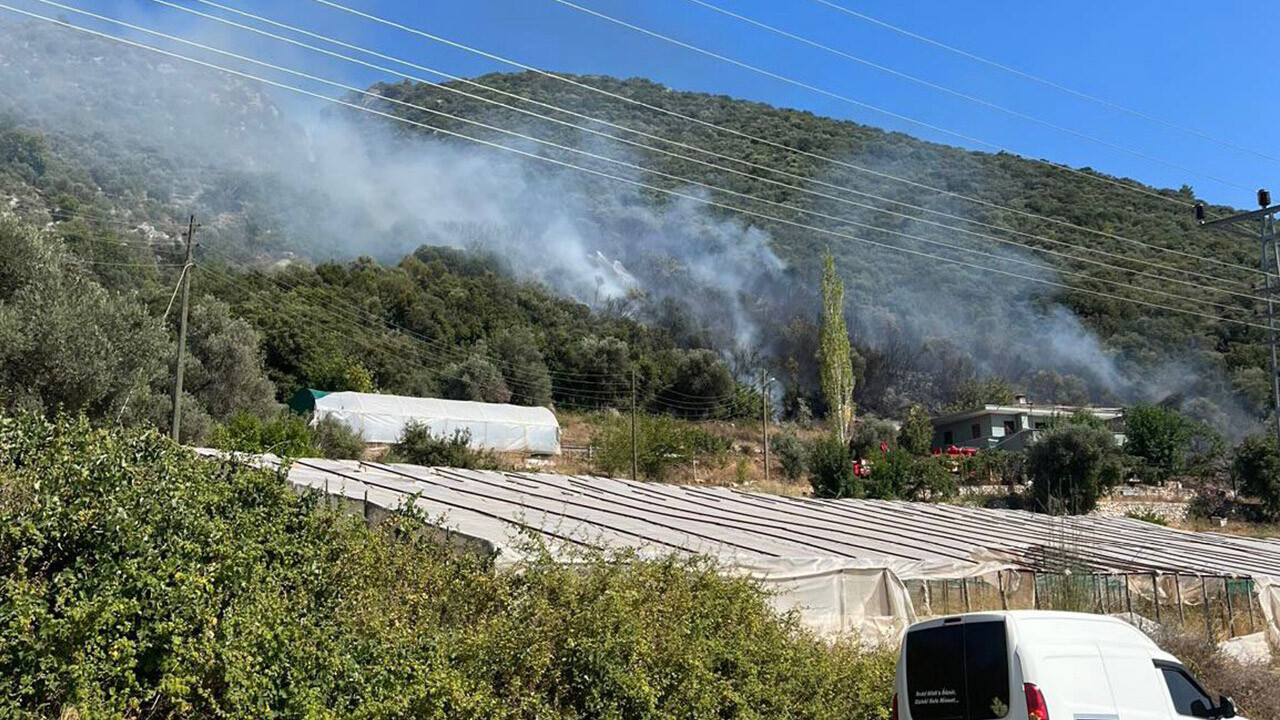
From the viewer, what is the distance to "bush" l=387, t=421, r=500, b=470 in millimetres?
40562

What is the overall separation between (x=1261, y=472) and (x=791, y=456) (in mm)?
23767

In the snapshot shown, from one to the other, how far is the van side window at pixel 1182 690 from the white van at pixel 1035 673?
0.01 metres

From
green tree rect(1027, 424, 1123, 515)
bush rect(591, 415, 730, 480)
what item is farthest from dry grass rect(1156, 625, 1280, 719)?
green tree rect(1027, 424, 1123, 515)

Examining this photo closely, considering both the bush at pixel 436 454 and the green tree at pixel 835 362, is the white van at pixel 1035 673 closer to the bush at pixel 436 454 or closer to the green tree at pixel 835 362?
the bush at pixel 436 454

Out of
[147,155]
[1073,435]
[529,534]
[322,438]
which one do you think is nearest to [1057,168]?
[1073,435]

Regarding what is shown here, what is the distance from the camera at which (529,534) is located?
1170 cm

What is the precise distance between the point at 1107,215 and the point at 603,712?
13677 centimetres

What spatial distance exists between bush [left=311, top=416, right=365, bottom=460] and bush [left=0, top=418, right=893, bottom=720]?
31.1m

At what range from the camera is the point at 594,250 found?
152500 mm

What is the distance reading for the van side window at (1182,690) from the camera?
393 inches

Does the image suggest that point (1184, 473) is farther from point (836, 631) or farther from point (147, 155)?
point (147, 155)

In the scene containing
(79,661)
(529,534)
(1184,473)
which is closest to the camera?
(79,661)

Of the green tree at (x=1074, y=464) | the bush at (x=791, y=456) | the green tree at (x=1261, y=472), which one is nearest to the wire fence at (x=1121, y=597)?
the green tree at (x=1074, y=464)

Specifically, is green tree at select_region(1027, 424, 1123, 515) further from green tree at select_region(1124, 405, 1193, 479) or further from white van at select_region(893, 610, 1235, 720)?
white van at select_region(893, 610, 1235, 720)
